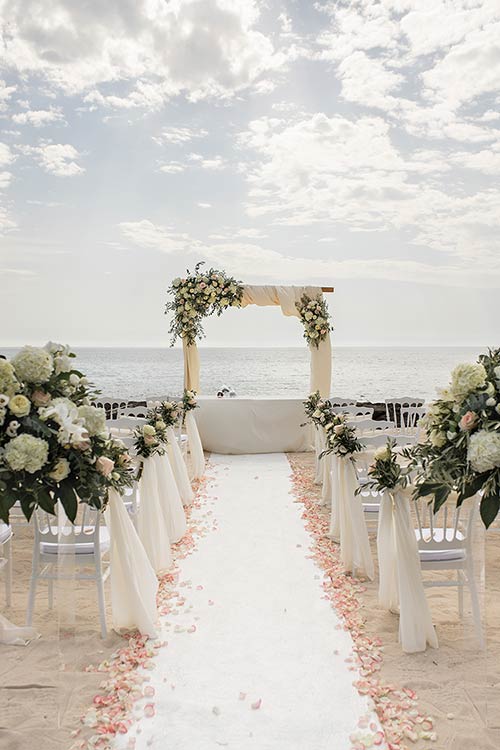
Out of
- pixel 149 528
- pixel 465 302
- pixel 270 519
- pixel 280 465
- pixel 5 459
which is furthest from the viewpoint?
pixel 465 302

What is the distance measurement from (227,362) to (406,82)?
27261mm

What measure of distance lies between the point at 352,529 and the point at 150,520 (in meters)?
→ 1.43

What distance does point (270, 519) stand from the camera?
6.11 meters

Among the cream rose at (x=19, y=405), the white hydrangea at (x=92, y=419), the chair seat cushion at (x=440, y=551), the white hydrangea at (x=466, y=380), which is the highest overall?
the white hydrangea at (x=466, y=380)

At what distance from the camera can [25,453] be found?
86.6 inches

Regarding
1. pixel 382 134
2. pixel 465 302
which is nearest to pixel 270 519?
pixel 382 134

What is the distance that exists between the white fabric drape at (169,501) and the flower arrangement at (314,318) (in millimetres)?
5011

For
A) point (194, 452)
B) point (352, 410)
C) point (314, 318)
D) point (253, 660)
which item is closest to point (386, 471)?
point (253, 660)

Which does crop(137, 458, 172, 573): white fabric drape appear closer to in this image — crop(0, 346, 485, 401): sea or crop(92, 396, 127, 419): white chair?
crop(92, 396, 127, 419): white chair

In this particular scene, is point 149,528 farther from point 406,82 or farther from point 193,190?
point 193,190

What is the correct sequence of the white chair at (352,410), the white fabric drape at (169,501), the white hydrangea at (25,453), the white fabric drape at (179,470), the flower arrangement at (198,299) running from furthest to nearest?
1. the flower arrangement at (198,299)
2. the white chair at (352,410)
3. the white fabric drape at (179,470)
4. the white fabric drape at (169,501)
5. the white hydrangea at (25,453)

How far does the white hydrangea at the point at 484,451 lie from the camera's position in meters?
2.20

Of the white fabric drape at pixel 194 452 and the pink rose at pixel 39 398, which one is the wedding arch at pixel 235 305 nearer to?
the white fabric drape at pixel 194 452

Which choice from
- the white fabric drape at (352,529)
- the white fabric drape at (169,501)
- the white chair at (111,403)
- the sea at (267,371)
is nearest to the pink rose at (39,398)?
the white fabric drape at (352,529)
